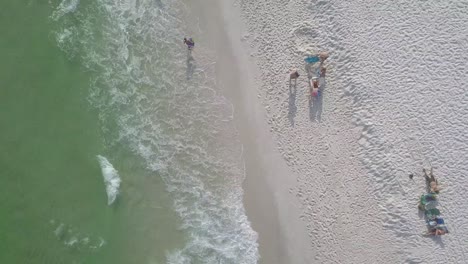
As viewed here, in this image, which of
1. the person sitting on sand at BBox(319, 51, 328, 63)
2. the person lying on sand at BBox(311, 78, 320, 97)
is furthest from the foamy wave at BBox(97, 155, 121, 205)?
the person sitting on sand at BBox(319, 51, 328, 63)

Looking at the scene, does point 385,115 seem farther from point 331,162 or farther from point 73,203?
point 73,203

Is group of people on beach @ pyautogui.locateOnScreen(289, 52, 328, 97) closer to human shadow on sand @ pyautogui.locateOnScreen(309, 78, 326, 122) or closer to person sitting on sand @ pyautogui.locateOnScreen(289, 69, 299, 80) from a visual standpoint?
person sitting on sand @ pyautogui.locateOnScreen(289, 69, 299, 80)

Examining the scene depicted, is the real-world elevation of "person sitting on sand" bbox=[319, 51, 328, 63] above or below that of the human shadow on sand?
above

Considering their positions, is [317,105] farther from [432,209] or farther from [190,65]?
[432,209]

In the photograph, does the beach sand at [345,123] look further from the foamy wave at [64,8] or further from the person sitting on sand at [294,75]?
the foamy wave at [64,8]

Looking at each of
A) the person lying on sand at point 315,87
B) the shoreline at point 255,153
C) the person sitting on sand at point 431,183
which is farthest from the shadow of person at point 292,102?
the person sitting on sand at point 431,183
